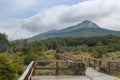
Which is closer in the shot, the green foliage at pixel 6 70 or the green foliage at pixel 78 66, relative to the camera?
the green foliage at pixel 78 66

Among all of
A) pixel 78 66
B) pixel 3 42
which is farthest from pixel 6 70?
pixel 3 42

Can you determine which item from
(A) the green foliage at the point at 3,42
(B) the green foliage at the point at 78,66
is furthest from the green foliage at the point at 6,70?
(A) the green foliage at the point at 3,42

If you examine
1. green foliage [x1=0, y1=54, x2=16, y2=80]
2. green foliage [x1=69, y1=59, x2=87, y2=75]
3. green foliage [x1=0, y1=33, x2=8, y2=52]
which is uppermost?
green foliage [x1=0, y1=33, x2=8, y2=52]

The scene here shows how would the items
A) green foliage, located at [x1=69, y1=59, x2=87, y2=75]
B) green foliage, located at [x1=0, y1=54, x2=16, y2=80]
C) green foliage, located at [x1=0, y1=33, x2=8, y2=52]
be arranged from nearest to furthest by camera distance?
1. green foliage, located at [x1=69, y1=59, x2=87, y2=75]
2. green foliage, located at [x1=0, y1=54, x2=16, y2=80]
3. green foliage, located at [x1=0, y1=33, x2=8, y2=52]

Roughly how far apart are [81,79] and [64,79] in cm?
88

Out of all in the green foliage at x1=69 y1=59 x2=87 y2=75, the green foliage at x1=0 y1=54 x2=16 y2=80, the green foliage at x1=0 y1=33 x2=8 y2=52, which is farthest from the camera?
the green foliage at x1=0 y1=33 x2=8 y2=52

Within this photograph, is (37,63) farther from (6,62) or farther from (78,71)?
(6,62)

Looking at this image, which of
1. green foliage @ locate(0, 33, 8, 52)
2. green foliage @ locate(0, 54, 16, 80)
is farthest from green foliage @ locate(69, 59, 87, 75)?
green foliage @ locate(0, 33, 8, 52)

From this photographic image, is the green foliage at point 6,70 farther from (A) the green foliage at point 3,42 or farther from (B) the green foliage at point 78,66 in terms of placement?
(A) the green foliage at point 3,42

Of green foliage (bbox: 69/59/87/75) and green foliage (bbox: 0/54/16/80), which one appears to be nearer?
green foliage (bbox: 69/59/87/75)

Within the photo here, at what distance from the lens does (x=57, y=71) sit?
21.3 m

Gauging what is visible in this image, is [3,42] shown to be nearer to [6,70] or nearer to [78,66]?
[6,70]

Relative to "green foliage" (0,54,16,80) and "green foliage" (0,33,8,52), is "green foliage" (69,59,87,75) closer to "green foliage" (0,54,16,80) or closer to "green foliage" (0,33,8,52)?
"green foliage" (0,54,16,80)

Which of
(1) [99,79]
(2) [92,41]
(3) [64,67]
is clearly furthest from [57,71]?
(2) [92,41]
